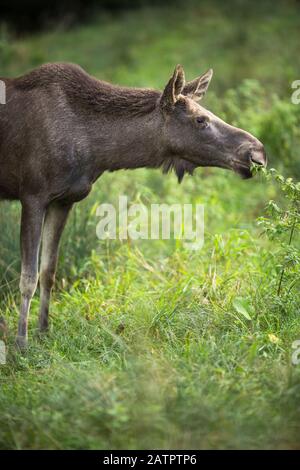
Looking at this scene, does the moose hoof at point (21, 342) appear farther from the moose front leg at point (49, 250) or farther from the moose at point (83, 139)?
the moose front leg at point (49, 250)

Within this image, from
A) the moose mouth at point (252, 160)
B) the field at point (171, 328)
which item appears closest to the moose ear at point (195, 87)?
the moose mouth at point (252, 160)

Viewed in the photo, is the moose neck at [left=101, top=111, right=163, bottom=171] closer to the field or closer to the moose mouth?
the moose mouth

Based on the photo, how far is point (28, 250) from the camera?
6371mm

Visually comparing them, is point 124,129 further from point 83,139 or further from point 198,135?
point 198,135

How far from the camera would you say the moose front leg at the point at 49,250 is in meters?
6.76

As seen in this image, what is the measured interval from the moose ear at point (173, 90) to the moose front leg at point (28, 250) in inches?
54.4

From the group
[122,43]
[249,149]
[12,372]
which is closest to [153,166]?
[249,149]

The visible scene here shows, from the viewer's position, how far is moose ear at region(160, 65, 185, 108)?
6.21 meters

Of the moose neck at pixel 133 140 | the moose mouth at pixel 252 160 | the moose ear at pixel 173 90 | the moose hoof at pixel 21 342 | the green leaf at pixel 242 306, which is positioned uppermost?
the moose ear at pixel 173 90

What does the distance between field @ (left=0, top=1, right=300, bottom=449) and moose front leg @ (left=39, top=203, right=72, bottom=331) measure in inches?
6.6

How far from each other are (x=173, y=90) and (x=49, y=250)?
6.11ft

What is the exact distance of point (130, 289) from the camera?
707 cm

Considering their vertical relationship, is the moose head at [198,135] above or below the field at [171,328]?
above

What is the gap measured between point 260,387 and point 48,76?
10.6ft
